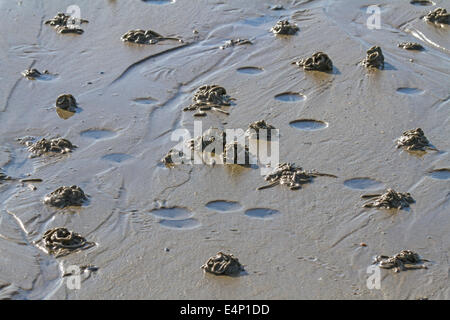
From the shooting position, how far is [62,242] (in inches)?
245

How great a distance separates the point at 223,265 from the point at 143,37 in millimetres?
4882

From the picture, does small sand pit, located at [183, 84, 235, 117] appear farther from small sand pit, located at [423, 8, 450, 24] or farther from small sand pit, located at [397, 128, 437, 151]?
small sand pit, located at [423, 8, 450, 24]

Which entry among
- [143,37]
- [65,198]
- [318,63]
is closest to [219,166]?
[65,198]

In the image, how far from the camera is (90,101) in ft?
28.2

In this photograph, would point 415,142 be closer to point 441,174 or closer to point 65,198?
point 441,174

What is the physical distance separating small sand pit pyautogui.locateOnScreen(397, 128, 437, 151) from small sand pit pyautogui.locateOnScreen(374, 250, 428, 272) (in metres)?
1.82

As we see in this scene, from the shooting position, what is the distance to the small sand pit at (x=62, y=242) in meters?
6.17

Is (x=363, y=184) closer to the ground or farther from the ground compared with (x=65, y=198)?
farther from the ground

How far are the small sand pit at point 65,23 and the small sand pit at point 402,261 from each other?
5822mm

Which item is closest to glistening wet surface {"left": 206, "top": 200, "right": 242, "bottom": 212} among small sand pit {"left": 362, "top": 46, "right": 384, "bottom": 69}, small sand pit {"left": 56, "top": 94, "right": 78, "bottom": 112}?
small sand pit {"left": 56, "top": 94, "right": 78, "bottom": 112}

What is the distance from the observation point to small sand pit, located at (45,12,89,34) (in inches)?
405

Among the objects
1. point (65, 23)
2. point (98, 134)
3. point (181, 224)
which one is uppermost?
point (65, 23)

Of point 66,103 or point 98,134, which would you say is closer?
point 98,134

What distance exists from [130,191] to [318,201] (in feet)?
5.44
